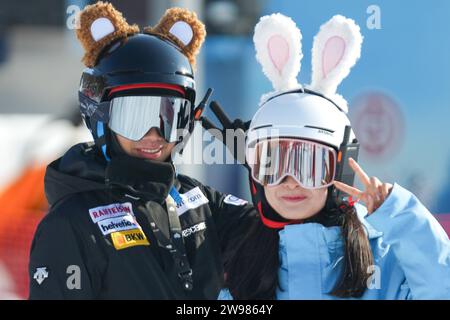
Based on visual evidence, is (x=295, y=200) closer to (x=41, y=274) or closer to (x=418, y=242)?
(x=418, y=242)

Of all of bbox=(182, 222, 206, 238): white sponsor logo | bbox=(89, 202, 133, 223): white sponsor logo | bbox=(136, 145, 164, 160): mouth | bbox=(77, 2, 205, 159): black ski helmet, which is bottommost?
bbox=(182, 222, 206, 238): white sponsor logo

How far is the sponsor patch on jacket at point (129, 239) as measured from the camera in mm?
2811

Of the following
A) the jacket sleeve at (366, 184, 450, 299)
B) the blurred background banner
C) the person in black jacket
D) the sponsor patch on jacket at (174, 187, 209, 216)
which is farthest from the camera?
the blurred background banner

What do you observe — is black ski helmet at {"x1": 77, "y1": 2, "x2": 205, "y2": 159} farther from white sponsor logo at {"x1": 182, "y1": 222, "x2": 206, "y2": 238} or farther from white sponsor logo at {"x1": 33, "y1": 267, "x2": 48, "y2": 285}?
white sponsor logo at {"x1": 33, "y1": 267, "x2": 48, "y2": 285}

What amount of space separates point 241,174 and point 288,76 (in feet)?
7.48

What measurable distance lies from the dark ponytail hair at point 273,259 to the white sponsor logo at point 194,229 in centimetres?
16

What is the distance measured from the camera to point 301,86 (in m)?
2.97

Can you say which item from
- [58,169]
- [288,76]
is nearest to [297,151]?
[288,76]

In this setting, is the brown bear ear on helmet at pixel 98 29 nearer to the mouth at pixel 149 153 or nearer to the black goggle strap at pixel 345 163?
the mouth at pixel 149 153

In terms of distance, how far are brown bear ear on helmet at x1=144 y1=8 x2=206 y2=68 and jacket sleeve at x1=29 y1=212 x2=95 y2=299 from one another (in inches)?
36.1

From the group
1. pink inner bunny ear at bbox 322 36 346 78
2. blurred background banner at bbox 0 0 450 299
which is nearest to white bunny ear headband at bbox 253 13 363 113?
pink inner bunny ear at bbox 322 36 346 78

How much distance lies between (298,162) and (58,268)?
88 centimetres

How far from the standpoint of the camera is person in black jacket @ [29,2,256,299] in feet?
9.11
